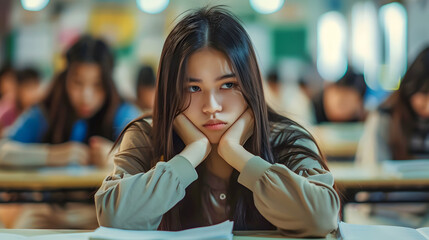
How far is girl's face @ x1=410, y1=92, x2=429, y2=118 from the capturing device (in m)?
2.64

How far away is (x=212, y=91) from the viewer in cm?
110

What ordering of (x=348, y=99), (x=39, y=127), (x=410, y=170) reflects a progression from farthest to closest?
(x=348, y=99) → (x=39, y=127) → (x=410, y=170)

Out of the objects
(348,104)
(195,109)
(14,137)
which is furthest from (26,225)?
(348,104)

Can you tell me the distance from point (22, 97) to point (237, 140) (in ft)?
14.3

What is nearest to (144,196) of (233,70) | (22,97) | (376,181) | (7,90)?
(233,70)

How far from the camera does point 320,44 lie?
851 centimetres

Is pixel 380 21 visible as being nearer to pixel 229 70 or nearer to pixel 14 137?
pixel 14 137

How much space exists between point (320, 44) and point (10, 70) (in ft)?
16.9

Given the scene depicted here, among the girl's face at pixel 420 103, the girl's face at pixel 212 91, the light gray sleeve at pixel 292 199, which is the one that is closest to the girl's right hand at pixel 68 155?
the girl's face at pixel 212 91

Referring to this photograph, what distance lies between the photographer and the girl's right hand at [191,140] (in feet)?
3.62

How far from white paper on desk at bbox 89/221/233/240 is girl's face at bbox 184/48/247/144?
0.26 metres

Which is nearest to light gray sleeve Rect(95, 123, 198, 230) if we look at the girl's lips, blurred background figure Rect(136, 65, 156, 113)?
the girl's lips

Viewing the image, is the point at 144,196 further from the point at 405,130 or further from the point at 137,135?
the point at 405,130

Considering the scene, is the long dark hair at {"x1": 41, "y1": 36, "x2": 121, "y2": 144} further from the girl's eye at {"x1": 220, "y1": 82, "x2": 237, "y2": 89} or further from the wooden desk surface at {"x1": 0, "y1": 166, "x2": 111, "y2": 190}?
the girl's eye at {"x1": 220, "y1": 82, "x2": 237, "y2": 89}
